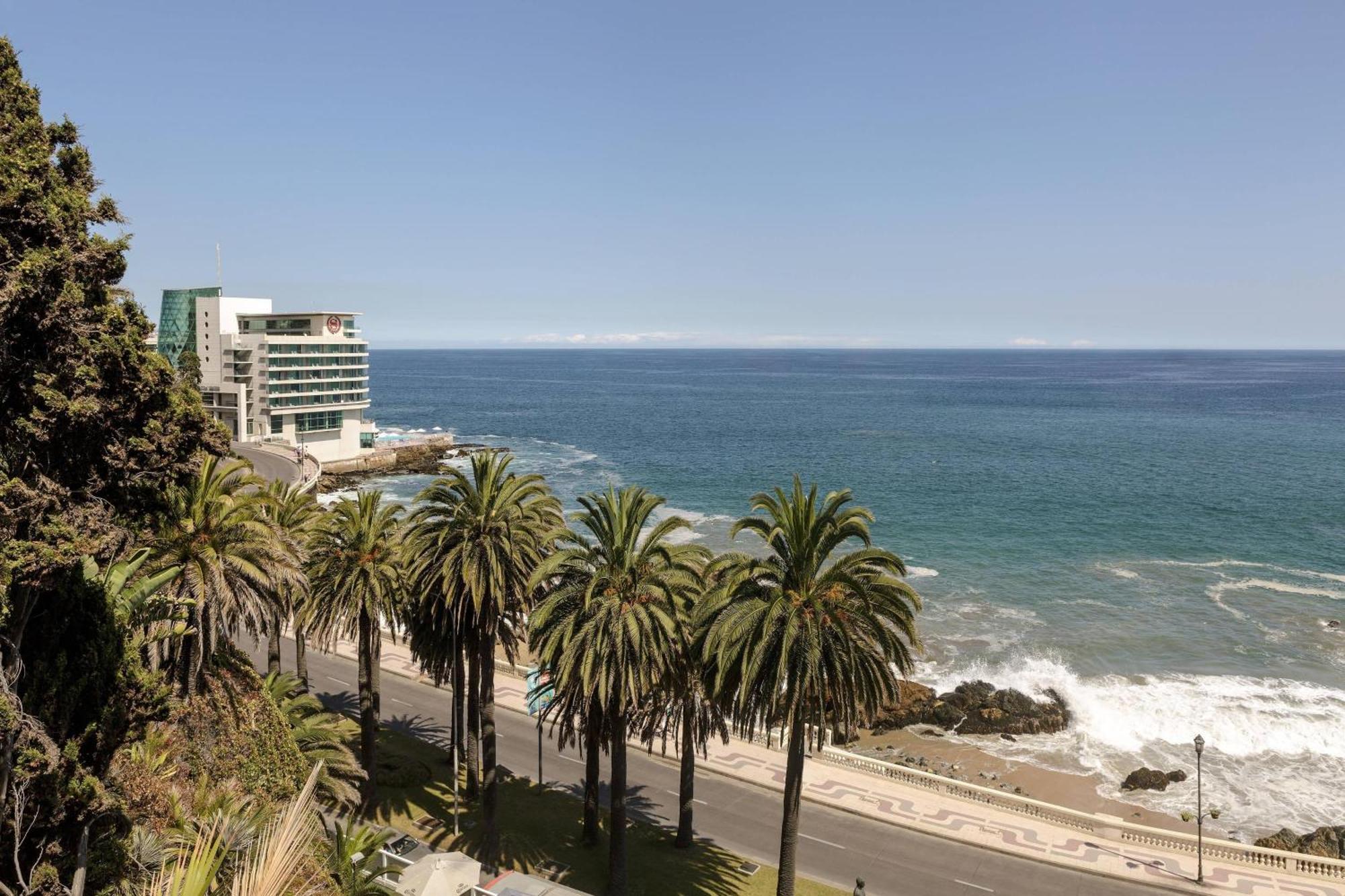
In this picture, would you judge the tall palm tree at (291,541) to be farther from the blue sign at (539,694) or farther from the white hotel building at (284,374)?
the white hotel building at (284,374)

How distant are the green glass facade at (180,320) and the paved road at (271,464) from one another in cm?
2962

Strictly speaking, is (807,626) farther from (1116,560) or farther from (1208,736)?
(1116,560)

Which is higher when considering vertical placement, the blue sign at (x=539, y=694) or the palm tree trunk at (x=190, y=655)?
the palm tree trunk at (x=190, y=655)

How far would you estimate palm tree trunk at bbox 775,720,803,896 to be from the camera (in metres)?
24.0

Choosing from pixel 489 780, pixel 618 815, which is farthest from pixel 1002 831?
pixel 489 780

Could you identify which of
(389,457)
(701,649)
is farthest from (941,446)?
(701,649)

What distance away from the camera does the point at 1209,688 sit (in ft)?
169

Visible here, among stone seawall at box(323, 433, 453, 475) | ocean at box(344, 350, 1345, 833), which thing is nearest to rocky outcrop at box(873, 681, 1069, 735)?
ocean at box(344, 350, 1345, 833)

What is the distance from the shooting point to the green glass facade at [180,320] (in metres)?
136

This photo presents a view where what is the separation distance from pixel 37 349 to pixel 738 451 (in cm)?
13554

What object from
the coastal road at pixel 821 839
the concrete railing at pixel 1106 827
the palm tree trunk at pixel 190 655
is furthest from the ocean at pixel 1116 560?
the palm tree trunk at pixel 190 655

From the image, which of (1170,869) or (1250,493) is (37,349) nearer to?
(1170,869)

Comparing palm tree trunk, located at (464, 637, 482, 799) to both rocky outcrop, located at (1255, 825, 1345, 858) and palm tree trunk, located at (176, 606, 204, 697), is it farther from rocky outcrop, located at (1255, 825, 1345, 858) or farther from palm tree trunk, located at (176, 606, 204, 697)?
rocky outcrop, located at (1255, 825, 1345, 858)

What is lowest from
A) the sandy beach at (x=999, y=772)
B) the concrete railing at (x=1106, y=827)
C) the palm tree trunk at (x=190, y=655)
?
the sandy beach at (x=999, y=772)
